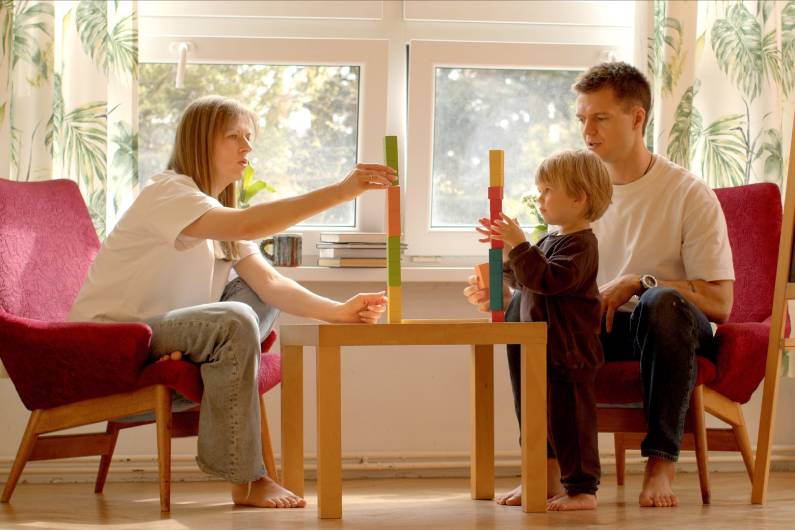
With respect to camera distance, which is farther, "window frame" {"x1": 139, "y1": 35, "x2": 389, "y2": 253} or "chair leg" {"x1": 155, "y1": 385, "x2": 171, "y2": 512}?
"window frame" {"x1": 139, "y1": 35, "x2": 389, "y2": 253}

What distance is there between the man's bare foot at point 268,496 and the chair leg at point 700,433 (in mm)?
928

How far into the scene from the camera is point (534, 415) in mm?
2217

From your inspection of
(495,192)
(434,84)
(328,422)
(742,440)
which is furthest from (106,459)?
(742,440)

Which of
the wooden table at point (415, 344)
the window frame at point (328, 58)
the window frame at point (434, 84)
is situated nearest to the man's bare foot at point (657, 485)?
the wooden table at point (415, 344)

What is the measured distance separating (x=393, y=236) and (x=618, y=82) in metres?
0.85

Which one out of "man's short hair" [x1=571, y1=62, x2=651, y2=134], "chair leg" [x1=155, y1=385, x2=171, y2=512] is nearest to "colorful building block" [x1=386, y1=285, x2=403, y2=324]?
"chair leg" [x1=155, y1=385, x2=171, y2=512]

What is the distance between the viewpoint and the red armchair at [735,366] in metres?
2.48

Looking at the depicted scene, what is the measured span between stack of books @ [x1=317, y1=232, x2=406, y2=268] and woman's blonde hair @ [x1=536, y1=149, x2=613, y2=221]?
0.98 metres

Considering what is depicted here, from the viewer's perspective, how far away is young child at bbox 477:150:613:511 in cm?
229

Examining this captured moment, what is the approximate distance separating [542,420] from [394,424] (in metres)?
1.16

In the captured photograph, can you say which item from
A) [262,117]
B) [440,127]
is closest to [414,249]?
[440,127]

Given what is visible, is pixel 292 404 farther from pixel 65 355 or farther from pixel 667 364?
pixel 667 364

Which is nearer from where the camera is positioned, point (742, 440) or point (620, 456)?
point (742, 440)

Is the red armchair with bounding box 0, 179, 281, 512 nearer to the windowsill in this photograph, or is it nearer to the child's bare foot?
the child's bare foot
